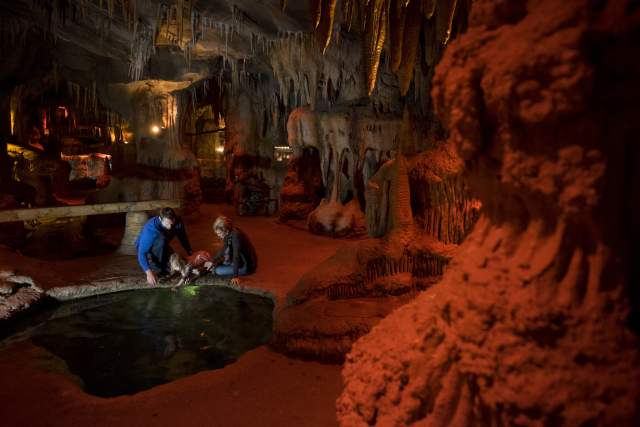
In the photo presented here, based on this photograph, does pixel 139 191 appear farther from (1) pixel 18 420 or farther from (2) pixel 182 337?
(1) pixel 18 420

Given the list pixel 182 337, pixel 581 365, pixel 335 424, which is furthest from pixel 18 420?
pixel 581 365

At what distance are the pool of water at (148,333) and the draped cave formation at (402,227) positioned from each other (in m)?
0.22

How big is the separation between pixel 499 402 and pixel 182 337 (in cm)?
429

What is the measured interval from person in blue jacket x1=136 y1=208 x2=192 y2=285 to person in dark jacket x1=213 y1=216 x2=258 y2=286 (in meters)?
0.59

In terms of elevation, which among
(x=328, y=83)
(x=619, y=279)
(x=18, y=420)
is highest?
(x=328, y=83)

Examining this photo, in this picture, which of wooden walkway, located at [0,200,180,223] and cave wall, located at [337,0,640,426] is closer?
cave wall, located at [337,0,640,426]

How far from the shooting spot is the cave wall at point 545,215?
1.35 meters

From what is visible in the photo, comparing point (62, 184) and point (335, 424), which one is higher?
point (62, 184)

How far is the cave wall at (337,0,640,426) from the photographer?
4.44 ft

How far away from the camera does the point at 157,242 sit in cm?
633

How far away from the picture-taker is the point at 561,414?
1365 mm

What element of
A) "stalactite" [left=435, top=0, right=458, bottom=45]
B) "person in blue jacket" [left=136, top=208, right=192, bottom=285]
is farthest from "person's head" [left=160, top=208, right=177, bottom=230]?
"stalactite" [left=435, top=0, right=458, bottom=45]

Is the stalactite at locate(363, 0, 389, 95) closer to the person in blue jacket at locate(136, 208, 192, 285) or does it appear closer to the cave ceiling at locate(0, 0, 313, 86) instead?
the cave ceiling at locate(0, 0, 313, 86)

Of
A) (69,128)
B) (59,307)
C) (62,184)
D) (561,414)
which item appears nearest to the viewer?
(561,414)
